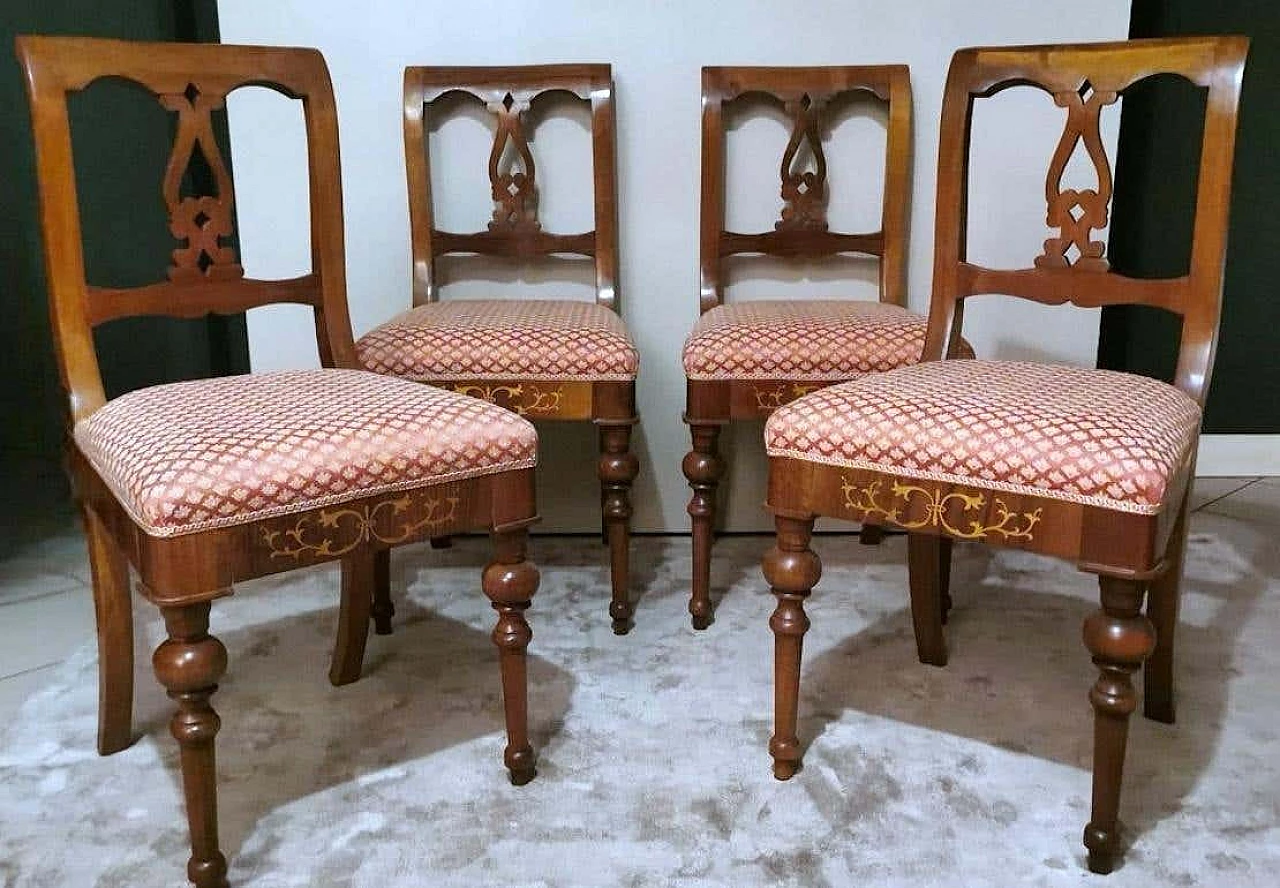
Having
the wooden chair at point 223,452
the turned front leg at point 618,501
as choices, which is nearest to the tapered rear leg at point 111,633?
the wooden chair at point 223,452

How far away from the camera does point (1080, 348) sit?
96.6 inches

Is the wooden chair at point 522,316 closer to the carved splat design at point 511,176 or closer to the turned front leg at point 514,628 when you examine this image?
the carved splat design at point 511,176

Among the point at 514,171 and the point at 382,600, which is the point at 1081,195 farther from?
the point at 382,600

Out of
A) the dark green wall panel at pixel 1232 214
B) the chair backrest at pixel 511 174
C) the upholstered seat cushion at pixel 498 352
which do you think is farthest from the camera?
the dark green wall panel at pixel 1232 214

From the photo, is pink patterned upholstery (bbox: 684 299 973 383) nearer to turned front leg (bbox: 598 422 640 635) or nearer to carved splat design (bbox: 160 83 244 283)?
turned front leg (bbox: 598 422 640 635)

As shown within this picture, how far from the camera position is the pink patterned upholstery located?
6.11 feet

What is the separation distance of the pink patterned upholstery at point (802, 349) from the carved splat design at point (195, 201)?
2.48 ft

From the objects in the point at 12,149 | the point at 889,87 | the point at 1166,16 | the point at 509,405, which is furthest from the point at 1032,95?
the point at 12,149

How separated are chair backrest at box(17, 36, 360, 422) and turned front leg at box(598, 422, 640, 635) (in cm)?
47

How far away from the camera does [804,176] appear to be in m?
2.26

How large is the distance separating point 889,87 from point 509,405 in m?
1.00

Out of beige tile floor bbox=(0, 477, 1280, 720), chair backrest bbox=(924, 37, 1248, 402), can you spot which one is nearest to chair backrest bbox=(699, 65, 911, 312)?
chair backrest bbox=(924, 37, 1248, 402)

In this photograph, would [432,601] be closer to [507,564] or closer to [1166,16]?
[507,564]

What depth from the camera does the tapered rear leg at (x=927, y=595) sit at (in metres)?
1.76
